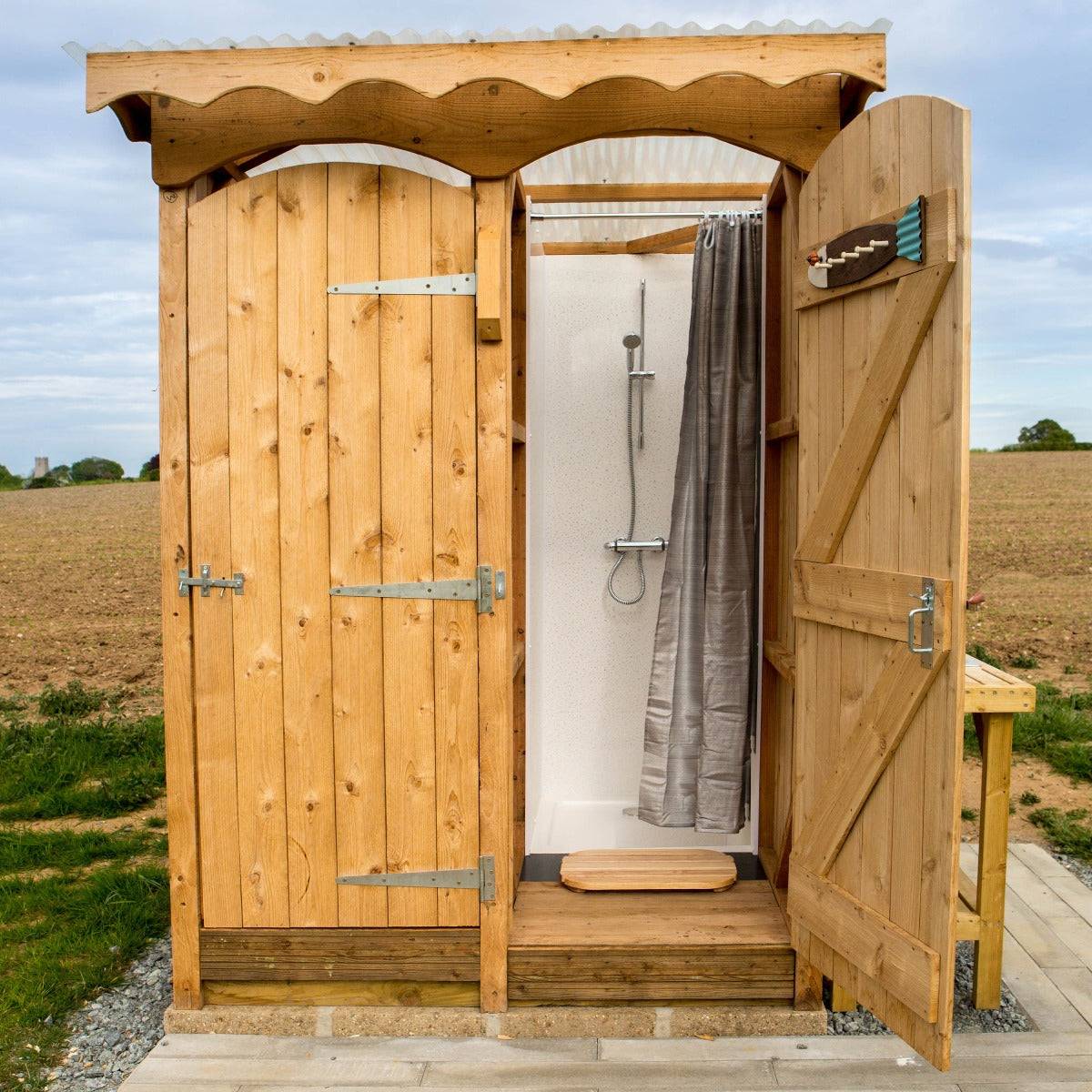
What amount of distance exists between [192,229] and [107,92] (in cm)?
35

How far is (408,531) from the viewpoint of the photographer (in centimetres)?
255

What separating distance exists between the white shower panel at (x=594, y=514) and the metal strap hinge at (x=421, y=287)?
1208mm

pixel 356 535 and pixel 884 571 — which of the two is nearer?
pixel 884 571

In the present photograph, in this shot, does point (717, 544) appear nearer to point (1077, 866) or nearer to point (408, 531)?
point (408, 531)

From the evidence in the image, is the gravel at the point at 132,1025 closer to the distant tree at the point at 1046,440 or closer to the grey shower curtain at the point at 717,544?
the grey shower curtain at the point at 717,544

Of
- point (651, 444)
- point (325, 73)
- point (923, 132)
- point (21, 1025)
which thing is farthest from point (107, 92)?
point (21, 1025)

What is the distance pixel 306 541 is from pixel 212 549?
25 cm

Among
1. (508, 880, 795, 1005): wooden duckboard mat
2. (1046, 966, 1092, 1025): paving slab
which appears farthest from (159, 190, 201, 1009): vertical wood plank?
(1046, 966, 1092, 1025): paving slab

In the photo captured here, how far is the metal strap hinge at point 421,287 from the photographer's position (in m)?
2.51

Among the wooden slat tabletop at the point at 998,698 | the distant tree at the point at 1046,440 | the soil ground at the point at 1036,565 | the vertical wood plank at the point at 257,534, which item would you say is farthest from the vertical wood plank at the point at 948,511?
the distant tree at the point at 1046,440

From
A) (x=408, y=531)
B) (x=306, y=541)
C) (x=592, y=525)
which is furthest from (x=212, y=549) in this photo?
(x=592, y=525)

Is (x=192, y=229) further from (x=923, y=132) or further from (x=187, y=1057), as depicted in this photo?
(x=187, y=1057)

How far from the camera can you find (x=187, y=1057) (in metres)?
2.50

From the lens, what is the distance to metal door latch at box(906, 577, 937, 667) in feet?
6.88
